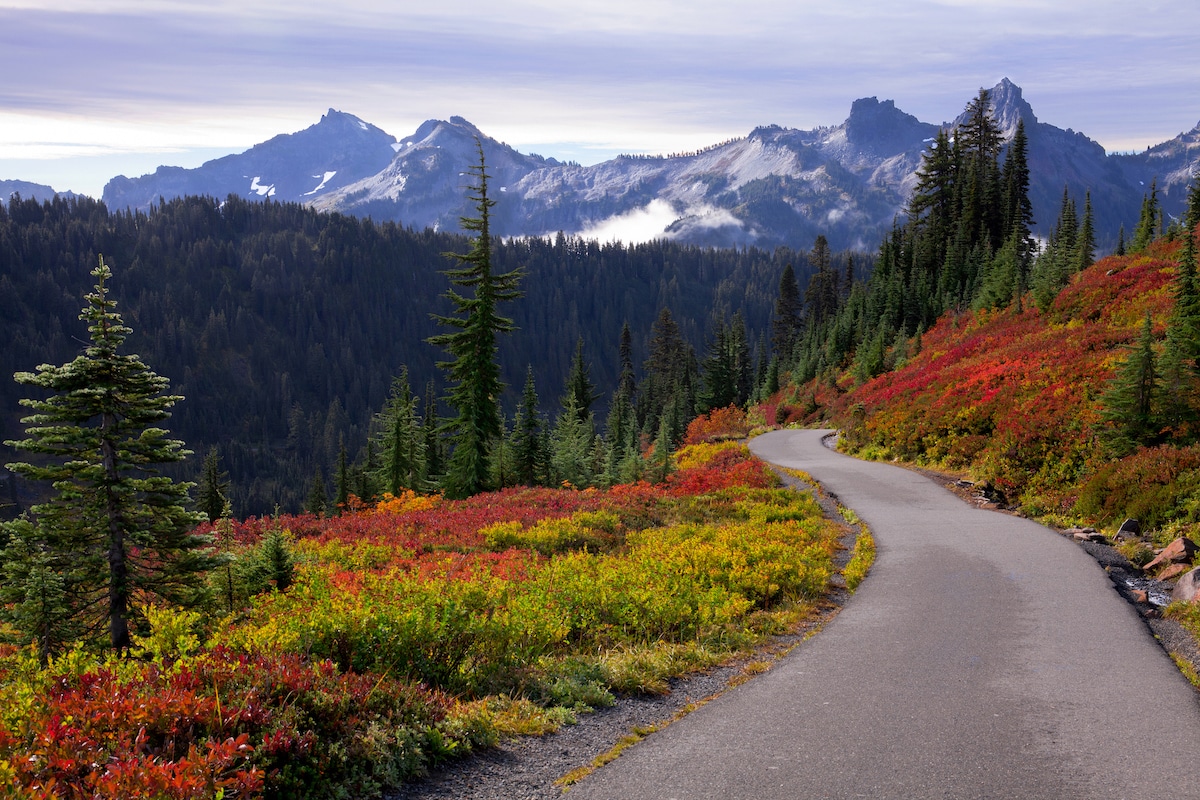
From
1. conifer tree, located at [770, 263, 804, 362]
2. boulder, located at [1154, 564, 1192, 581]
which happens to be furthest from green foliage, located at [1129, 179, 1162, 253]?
conifer tree, located at [770, 263, 804, 362]

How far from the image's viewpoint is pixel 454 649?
24.0 ft

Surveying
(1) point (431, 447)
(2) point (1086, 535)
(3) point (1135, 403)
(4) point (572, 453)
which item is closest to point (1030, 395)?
(3) point (1135, 403)

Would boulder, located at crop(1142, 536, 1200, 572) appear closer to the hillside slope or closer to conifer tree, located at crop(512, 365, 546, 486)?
the hillside slope

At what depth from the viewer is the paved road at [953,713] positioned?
5270 mm

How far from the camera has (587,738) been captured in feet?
20.1

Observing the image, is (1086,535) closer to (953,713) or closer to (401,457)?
Result: (953,713)

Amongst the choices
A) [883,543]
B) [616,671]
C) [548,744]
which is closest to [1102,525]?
[883,543]

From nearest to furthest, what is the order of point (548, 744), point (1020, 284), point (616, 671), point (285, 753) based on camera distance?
point (285, 753) < point (548, 744) < point (616, 671) < point (1020, 284)

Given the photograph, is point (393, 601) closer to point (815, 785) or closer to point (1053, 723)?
point (815, 785)

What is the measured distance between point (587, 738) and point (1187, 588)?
974 cm

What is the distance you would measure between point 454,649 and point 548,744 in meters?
1.78

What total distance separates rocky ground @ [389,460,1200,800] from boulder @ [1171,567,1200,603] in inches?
16.2

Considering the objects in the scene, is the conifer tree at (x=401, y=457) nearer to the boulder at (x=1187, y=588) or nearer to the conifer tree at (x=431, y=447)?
the conifer tree at (x=431, y=447)

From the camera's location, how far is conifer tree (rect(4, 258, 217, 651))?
30.1ft
